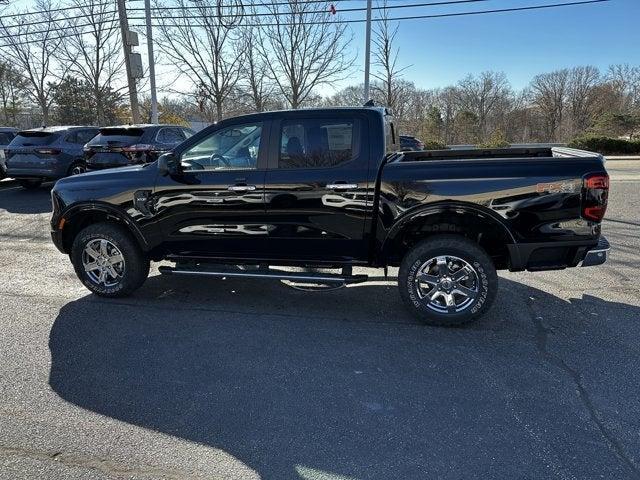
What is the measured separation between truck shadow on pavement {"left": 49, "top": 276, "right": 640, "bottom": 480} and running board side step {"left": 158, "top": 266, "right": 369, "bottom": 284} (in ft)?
1.16

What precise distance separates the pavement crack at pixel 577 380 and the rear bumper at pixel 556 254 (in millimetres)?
579

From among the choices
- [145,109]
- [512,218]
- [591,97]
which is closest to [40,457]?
[512,218]

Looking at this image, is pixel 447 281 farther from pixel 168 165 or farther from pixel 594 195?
pixel 168 165

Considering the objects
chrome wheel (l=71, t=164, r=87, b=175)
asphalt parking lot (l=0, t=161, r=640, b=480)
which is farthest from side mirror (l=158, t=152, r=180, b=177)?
chrome wheel (l=71, t=164, r=87, b=175)

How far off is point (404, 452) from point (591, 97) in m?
53.3

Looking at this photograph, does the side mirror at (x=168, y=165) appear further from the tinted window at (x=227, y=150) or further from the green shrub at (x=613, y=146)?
the green shrub at (x=613, y=146)

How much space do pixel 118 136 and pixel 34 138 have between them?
295cm

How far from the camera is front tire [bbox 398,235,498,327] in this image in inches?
156

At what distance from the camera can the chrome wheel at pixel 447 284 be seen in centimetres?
403

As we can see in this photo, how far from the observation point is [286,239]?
4395 millimetres

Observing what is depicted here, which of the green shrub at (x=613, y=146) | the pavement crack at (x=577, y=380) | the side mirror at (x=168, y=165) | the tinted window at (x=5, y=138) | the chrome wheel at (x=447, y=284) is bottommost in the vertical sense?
the pavement crack at (x=577, y=380)

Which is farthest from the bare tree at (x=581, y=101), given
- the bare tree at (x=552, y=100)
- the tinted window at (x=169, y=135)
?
the tinted window at (x=169, y=135)

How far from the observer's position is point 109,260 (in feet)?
15.9

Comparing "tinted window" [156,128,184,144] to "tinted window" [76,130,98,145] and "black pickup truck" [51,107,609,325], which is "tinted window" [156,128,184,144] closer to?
"tinted window" [76,130,98,145]
